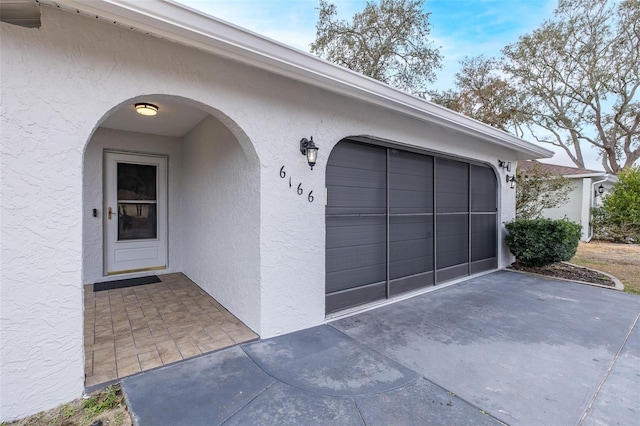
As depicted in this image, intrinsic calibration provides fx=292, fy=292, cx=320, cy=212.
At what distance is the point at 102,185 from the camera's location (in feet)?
16.4

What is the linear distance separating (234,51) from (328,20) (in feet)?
30.3

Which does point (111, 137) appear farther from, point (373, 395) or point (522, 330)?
point (522, 330)

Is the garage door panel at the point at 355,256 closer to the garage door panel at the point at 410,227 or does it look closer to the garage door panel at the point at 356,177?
the garage door panel at the point at 410,227

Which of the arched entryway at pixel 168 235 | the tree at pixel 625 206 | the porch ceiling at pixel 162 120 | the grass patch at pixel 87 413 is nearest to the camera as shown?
the grass patch at pixel 87 413

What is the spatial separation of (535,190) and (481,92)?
5.78 meters

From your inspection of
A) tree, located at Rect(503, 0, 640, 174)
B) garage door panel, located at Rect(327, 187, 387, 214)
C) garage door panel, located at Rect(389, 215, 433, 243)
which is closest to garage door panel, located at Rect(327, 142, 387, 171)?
garage door panel, located at Rect(327, 187, 387, 214)

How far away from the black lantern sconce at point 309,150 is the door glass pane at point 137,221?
3742 millimetres

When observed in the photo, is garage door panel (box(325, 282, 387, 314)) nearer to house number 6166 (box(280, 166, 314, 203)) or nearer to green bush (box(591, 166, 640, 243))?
house number 6166 (box(280, 166, 314, 203))

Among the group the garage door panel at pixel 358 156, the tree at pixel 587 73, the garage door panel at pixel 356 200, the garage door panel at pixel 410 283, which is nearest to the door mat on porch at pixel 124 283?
the garage door panel at pixel 356 200

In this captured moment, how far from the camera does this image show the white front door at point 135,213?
16.8 feet

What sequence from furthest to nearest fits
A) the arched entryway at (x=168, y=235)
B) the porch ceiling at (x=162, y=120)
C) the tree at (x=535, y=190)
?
1. the tree at (x=535, y=190)
2. the porch ceiling at (x=162, y=120)
3. the arched entryway at (x=168, y=235)

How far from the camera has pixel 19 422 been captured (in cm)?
194

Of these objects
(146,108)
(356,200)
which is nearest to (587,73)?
(356,200)

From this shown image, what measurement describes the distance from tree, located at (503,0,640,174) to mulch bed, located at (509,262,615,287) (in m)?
10.9
